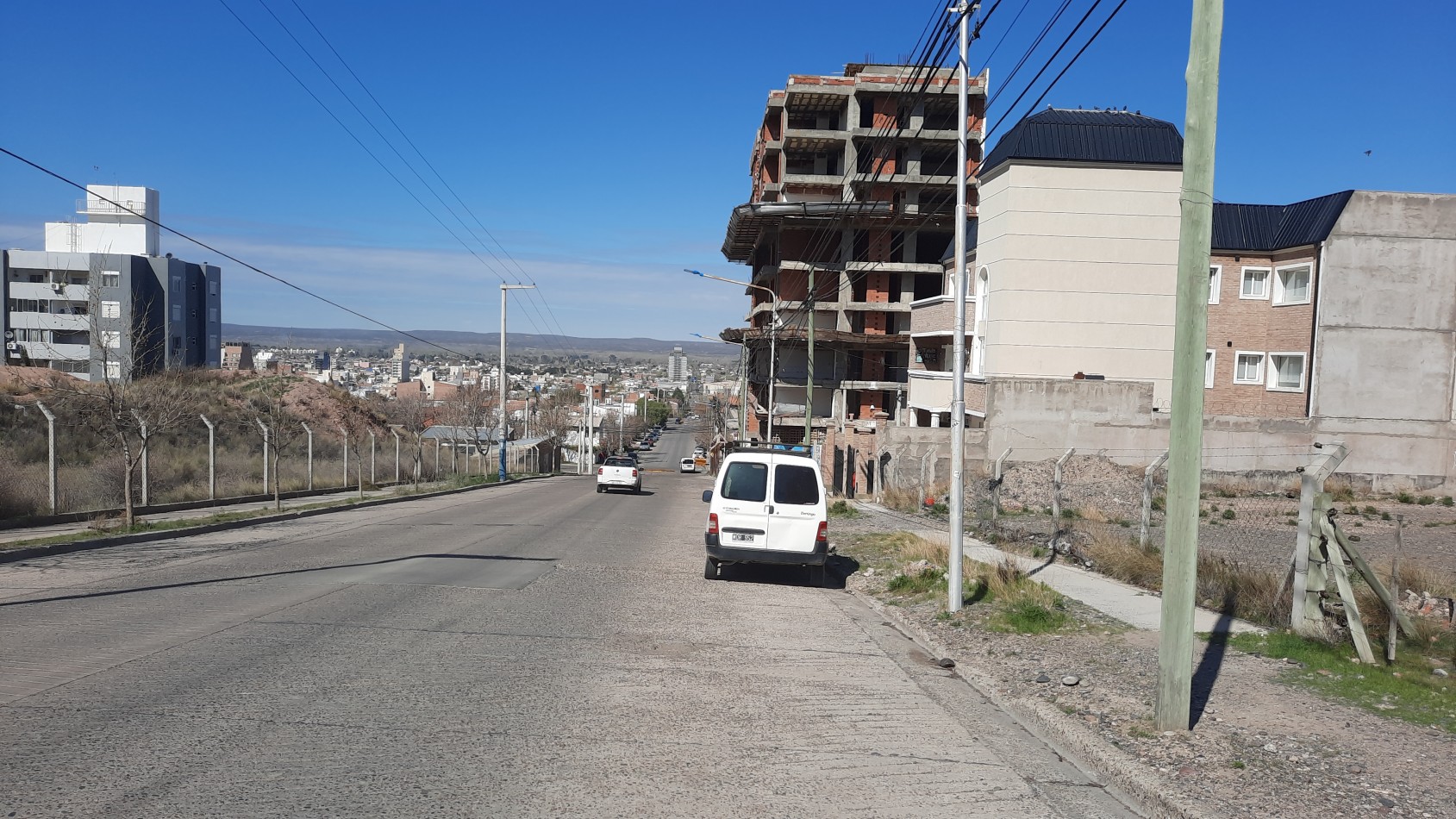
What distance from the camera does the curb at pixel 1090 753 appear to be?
568 centimetres

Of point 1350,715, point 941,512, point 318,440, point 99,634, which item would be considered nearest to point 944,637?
point 1350,715

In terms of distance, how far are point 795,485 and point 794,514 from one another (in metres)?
0.46

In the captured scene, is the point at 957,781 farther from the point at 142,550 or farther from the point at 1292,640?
the point at 142,550

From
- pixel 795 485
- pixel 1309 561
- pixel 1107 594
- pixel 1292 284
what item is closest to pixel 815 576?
pixel 795 485

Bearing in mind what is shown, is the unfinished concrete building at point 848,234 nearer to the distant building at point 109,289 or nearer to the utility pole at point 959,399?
the distant building at point 109,289

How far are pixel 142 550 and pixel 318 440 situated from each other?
2848 cm

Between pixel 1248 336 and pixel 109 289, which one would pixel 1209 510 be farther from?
pixel 109 289

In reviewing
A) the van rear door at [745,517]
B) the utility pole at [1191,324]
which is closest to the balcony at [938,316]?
the van rear door at [745,517]

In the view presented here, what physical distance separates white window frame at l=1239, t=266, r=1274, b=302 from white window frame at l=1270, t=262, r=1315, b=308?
142mm

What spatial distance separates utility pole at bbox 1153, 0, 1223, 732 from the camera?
6574mm

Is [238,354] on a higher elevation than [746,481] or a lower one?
higher

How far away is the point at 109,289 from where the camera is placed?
196ft

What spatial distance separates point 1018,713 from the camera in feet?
25.7

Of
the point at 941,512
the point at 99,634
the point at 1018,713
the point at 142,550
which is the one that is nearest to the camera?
the point at 1018,713
